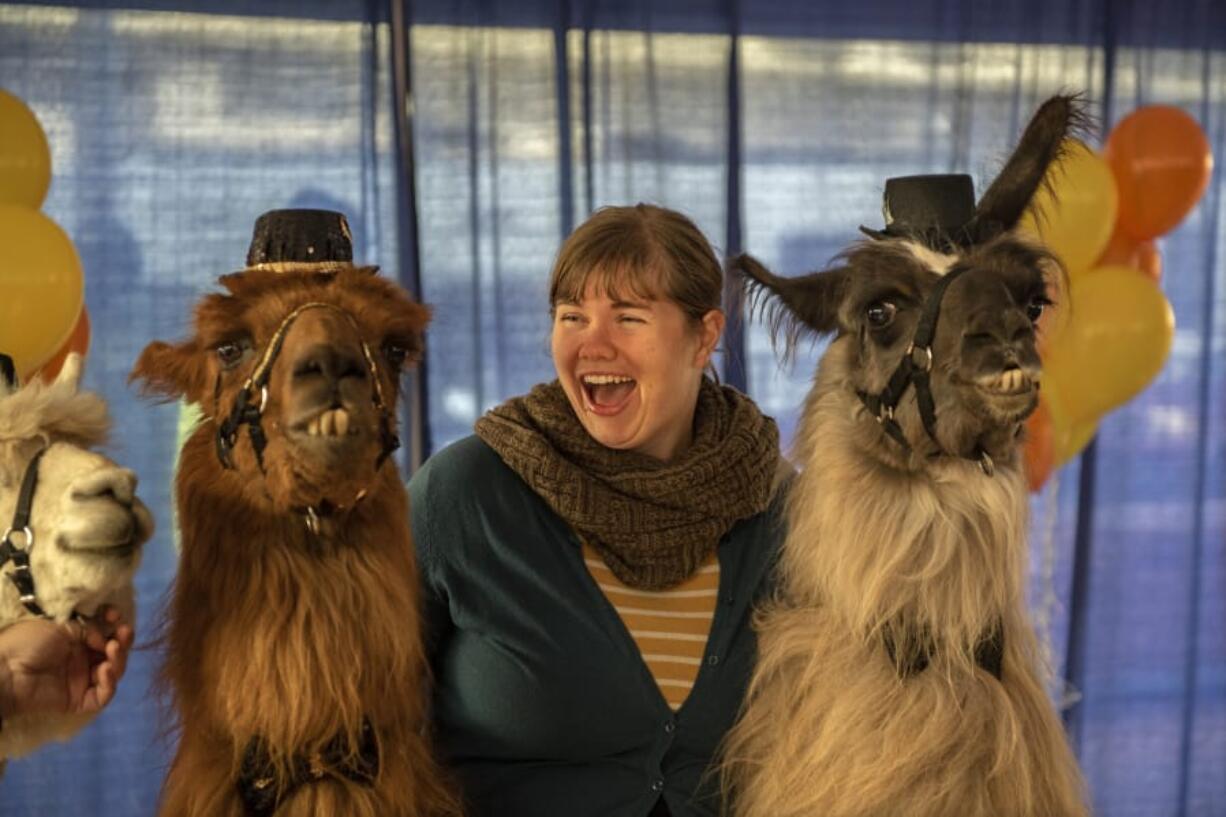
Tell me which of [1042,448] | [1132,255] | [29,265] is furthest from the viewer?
[1132,255]

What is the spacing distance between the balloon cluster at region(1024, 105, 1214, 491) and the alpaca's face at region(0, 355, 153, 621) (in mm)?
2644

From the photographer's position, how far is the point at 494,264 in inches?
177

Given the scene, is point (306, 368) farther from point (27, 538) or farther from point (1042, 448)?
point (1042, 448)

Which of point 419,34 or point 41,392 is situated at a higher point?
point 419,34

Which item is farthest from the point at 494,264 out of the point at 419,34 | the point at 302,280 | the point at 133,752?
the point at 302,280

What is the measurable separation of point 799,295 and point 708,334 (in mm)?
290

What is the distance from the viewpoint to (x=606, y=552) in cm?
214

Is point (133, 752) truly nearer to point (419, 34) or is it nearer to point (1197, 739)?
point (419, 34)

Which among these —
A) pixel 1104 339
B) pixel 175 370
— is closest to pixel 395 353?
pixel 175 370

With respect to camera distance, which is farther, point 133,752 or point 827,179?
point 827,179

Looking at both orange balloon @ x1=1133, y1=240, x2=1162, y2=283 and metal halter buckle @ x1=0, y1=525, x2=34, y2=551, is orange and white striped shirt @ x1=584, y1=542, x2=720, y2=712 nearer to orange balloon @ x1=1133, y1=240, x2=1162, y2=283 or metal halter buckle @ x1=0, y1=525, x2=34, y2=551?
metal halter buckle @ x1=0, y1=525, x2=34, y2=551

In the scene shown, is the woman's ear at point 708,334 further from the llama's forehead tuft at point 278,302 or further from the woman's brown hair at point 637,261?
the llama's forehead tuft at point 278,302

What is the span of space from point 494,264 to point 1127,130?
2.02m

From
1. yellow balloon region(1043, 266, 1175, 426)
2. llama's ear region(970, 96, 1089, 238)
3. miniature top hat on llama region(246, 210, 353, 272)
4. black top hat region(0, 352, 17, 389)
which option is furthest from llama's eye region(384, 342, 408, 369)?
yellow balloon region(1043, 266, 1175, 426)
